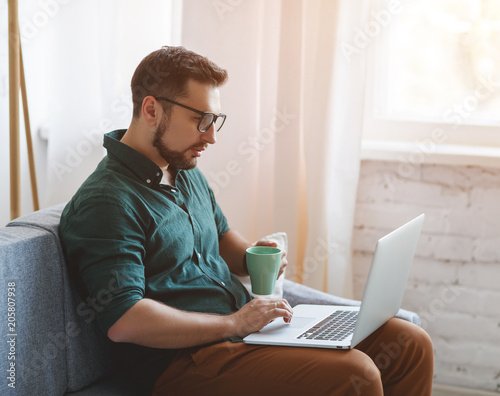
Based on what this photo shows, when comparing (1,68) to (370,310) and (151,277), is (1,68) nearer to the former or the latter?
(151,277)

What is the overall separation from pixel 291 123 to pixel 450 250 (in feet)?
2.43

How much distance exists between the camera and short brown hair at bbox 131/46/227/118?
1.48 meters

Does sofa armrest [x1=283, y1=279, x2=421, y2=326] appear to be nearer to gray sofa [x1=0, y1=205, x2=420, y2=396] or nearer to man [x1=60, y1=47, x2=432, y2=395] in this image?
man [x1=60, y1=47, x2=432, y2=395]

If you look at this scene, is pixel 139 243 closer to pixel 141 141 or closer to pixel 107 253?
pixel 107 253

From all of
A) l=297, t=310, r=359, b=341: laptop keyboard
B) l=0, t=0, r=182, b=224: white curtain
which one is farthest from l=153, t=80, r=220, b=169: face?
l=0, t=0, r=182, b=224: white curtain

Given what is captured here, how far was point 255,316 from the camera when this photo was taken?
139cm

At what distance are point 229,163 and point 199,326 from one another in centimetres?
91

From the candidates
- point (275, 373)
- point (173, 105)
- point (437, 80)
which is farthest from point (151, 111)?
point (437, 80)

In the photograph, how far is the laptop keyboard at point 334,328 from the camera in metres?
1.42

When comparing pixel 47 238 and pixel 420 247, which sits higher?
pixel 47 238

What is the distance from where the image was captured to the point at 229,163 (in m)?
2.17

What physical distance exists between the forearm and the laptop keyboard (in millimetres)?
197

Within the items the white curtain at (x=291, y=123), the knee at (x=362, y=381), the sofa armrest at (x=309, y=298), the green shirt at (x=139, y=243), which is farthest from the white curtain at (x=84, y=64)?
the knee at (x=362, y=381)

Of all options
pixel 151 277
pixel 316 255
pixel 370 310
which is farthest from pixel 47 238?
pixel 316 255
